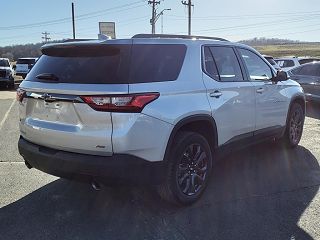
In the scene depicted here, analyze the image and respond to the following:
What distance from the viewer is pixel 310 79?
12.3 meters

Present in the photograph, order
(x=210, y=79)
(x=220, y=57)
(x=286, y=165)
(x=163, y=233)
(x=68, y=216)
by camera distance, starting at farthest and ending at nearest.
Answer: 1. (x=286, y=165)
2. (x=220, y=57)
3. (x=210, y=79)
4. (x=68, y=216)
5. (x=163, y=233)

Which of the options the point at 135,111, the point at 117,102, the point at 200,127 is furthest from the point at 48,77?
the point at 200,127

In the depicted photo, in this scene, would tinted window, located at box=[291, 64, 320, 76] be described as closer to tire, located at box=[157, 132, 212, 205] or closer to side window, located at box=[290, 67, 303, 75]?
side window, located at box=[290, 67, 303, 75]

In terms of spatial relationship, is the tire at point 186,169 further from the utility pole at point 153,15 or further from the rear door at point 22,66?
the utility pole at point 153,15

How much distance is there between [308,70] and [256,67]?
7677 millimetres

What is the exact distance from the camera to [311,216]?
4.20m

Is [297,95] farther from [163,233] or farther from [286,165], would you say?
[163,233]

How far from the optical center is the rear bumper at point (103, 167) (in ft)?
12.1

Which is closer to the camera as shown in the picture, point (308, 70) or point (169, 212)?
point (169, 212)

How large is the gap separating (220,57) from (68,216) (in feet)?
8.50

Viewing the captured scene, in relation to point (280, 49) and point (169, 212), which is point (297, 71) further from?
point (280, 49)

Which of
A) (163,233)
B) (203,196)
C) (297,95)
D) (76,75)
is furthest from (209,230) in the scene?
(297,95)

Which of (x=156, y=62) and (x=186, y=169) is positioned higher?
(x=156, y=62)

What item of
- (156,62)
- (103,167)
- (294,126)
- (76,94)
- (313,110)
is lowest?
(313,110)
